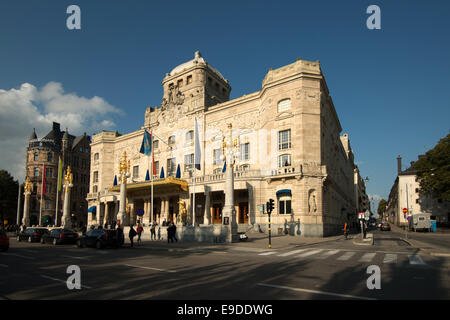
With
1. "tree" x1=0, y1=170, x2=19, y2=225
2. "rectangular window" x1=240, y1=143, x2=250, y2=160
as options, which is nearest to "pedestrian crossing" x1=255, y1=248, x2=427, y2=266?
"rectangular window" x1=240, y1=143, x2=250, y2=160

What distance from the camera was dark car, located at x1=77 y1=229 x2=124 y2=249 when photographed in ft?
70.5

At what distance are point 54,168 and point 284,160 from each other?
5723 cm

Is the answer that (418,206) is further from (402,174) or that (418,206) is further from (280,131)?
(280,131)

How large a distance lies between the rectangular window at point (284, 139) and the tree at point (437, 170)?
31165 mm

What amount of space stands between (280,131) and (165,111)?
22.8 meters

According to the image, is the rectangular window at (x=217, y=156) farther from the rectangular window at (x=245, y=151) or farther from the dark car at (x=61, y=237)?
the dark car at (x=61, y=237)

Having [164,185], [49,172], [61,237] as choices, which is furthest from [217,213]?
[49,172]

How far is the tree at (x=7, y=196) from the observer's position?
203 feet

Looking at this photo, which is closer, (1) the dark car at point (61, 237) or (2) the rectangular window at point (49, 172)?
(1) the dark car at point (61, 237)

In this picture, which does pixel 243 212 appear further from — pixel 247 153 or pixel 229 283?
pixel 229 283

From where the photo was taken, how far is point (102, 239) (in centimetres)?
2147

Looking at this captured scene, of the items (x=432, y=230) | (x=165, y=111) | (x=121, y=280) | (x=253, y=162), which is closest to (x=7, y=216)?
(x=165, y=111)

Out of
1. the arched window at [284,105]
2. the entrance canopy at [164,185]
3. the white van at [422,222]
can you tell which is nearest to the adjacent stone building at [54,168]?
the entrance canopy at [164,185]

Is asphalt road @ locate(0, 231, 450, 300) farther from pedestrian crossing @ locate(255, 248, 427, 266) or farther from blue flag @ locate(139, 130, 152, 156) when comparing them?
blue flag @ locate(139, 130, 152, 156)
